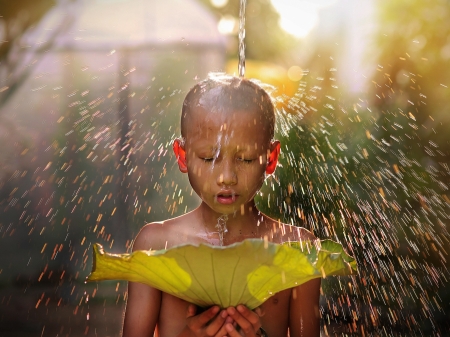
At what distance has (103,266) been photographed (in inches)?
67.8

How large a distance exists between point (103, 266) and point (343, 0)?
215 inches

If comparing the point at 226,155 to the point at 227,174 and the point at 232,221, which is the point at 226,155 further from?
the point at 232,221

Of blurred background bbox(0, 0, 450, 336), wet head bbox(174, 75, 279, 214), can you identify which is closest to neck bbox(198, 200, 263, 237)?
wet head bbox(174, 75, 279, 214)

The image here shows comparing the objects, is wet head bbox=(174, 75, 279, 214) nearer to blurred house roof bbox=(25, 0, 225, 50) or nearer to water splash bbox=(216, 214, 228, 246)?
water splash bbox=(216, 214, 228, 246)

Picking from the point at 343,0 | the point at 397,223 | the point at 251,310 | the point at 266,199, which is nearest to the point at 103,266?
the point at 251,310

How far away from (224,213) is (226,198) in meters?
0.17

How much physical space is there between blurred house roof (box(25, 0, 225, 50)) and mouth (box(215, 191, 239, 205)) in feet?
20.3

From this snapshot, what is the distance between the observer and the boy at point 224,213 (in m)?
2.04

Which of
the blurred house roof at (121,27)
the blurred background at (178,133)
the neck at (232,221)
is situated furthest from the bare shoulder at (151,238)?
the blurred house roof at (121,27)

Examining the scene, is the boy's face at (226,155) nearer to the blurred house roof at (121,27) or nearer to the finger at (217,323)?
the finger at (217,323)

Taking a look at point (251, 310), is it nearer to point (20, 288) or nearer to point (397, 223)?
point (397, 223)

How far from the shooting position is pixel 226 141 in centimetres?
205

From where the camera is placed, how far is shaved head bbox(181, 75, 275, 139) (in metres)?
2.12

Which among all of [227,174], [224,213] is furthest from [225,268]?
[224,213]
